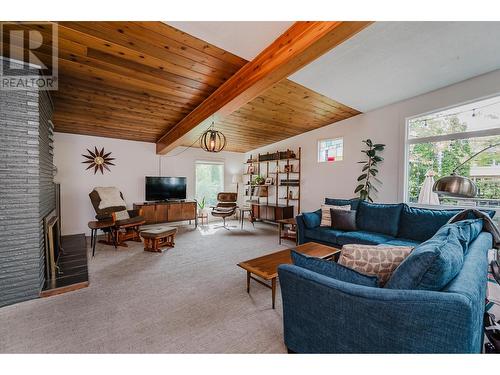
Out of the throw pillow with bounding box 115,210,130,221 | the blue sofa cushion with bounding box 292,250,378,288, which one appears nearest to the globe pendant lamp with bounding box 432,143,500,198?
the blue sofa cushion with bounding box 292,250,378,288

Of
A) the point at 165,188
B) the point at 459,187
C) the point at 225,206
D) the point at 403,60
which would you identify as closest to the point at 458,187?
the point at 459,187

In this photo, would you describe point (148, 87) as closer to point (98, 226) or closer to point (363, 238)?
point (98, 226)

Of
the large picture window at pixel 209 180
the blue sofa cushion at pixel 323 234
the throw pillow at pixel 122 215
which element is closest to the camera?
the blue sofa cushion at pixel 323 234

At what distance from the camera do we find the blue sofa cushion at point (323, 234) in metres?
3.40

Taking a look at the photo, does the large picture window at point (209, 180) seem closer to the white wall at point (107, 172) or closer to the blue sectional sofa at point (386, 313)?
the white wall at point (107, 172)

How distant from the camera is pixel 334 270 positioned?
50.5 inches

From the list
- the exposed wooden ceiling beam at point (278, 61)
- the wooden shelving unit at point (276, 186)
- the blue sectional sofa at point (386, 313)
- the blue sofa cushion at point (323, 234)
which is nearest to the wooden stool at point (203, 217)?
the wooden shelving unit at point (276, 186)

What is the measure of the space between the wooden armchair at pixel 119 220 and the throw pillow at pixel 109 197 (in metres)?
0.06

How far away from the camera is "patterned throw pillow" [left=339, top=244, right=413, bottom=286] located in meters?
1.31

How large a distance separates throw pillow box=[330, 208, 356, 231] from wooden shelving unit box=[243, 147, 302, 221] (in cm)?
236

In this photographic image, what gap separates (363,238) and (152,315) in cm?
281

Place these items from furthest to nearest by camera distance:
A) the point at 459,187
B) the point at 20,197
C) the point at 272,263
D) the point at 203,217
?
the point at 203,217 < the point at 272,263 < the point at 20,197 < the point at 459,187
